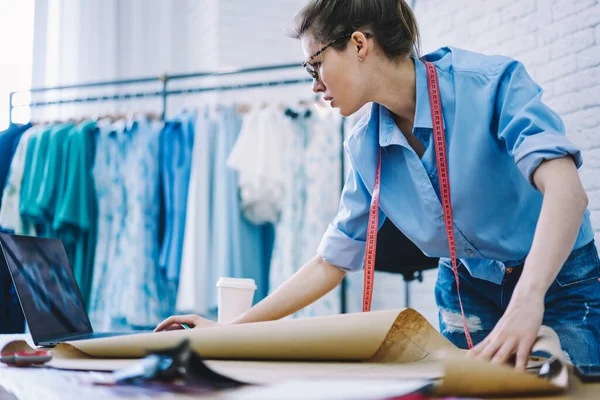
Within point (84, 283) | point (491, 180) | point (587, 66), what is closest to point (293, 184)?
point (84, 283)

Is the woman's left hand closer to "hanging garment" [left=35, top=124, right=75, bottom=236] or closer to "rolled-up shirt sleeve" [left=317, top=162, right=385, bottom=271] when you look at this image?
"rolled-up shirt sleeve" [left=317, top=162, right=385, bottom=271]

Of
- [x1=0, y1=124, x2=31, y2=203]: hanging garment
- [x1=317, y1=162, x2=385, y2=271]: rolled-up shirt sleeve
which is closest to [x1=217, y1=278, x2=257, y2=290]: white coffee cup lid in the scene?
[x1=317, y1=162, x2=385, y2=271]: rolled-up shirt sleeve

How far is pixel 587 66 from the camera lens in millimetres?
2180

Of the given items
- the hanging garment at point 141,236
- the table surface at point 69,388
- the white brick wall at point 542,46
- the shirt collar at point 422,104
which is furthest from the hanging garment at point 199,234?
the table surface at point 69,388

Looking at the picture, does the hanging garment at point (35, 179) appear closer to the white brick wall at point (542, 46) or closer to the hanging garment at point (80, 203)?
the hanging garment at point (80, 203)

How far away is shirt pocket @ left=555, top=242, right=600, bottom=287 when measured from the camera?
113 cm

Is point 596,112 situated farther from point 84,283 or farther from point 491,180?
point 84,283

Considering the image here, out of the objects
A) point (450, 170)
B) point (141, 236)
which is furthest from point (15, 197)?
point (450, 170)

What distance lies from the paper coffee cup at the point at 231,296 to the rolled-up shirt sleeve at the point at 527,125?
0.62 m

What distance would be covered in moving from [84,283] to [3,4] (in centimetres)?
203

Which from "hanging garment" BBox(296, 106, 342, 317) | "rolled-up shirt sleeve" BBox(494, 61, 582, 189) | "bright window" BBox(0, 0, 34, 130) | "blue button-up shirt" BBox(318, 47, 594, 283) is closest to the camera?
"rolled-up shirt sleeve" BBox(494, 61, 582, 189)

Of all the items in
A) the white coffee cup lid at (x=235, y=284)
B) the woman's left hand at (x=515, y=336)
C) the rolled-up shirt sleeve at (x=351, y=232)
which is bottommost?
the white coffee cup lid at (x=235, y=284)

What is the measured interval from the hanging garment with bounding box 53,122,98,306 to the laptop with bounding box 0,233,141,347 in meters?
1.92

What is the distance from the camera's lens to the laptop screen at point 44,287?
1136mm
